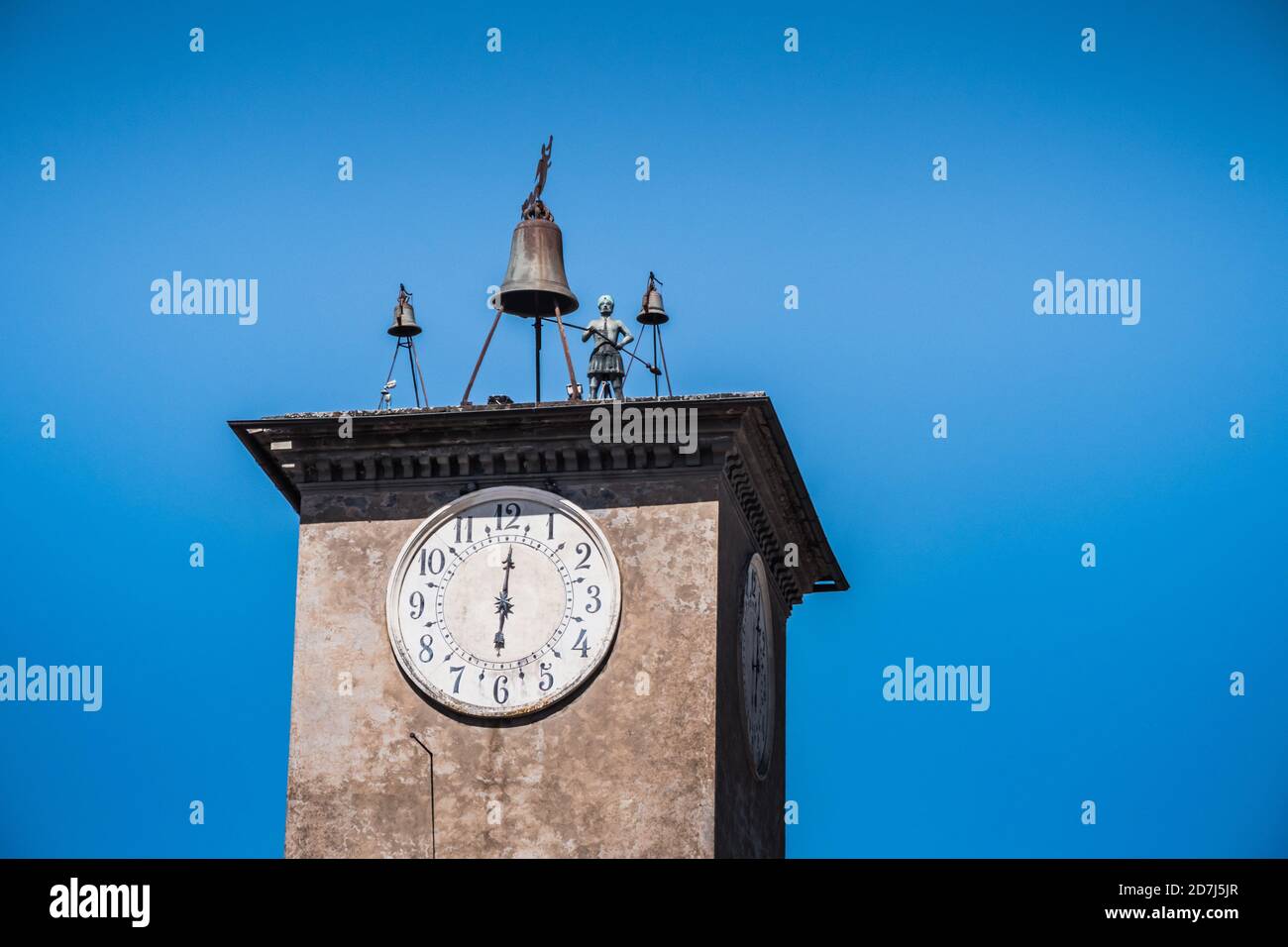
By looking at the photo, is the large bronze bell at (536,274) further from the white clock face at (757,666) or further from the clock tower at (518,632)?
the white clock face at (757,666)

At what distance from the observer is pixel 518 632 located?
144 ft

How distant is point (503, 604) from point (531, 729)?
1775 mm

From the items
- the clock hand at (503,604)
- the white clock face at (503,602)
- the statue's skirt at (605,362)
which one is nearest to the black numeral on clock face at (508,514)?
the white clock face at (503,602)

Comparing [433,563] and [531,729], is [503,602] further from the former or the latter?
[531,729]

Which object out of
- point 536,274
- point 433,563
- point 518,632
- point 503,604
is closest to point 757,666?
point 518,632

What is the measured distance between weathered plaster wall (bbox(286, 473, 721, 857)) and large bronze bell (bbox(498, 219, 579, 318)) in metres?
3.64

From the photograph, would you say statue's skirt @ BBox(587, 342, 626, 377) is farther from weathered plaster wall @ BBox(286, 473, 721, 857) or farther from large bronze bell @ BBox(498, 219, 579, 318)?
weathered plaster wall @ BBox(286, 473, 721, 857)

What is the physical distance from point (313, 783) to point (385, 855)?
1526 millimetres

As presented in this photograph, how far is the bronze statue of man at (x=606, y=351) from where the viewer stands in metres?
47.2
